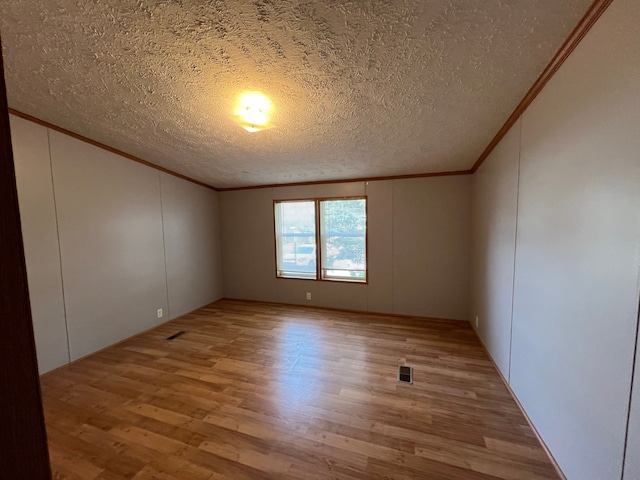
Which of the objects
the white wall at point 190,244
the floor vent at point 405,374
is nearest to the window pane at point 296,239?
the white wall at point 190,244

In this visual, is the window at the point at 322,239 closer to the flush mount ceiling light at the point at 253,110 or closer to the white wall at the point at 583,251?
the flush mount ceiling light at the point at 253,110

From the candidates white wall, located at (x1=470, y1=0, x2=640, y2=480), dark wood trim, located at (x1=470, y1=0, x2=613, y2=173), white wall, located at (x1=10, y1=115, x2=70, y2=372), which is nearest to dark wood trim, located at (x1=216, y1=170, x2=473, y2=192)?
dark wood trim, located at (x1=470, y1=0, x2=613, y2=173)

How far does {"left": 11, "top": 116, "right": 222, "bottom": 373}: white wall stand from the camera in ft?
8.02

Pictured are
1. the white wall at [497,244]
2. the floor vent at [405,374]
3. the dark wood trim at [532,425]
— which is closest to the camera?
the dark wood trim at [532,425]

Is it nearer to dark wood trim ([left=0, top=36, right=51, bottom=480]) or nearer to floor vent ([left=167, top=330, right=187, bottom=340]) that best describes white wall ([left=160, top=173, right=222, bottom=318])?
floor vent ([left=167, top=330, right=187, bottom=340])

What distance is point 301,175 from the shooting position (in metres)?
3.94

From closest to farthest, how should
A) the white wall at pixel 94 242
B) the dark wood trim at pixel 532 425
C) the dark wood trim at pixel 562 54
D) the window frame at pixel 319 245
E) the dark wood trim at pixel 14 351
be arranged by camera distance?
the dark wood trim at pixel 14 351, the dark wood trim at pixel 562 54, the dark wood trim at pixel 532 425, the white wall at pixel 94 242, the window frame at pixel 319 245

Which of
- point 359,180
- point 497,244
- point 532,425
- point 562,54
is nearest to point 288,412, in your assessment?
point 532,425

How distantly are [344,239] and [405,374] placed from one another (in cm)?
226

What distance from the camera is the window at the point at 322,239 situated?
13.4ft

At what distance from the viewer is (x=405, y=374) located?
7.80ft

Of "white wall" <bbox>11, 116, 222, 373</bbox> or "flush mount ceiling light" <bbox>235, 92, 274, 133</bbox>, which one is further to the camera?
"white wall" <bbox>11, 116, 222, 373</bbox>

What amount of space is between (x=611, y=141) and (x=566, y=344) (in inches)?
41.0

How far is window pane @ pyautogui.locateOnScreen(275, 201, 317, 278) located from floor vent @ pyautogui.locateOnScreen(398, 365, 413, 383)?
2239 mm
